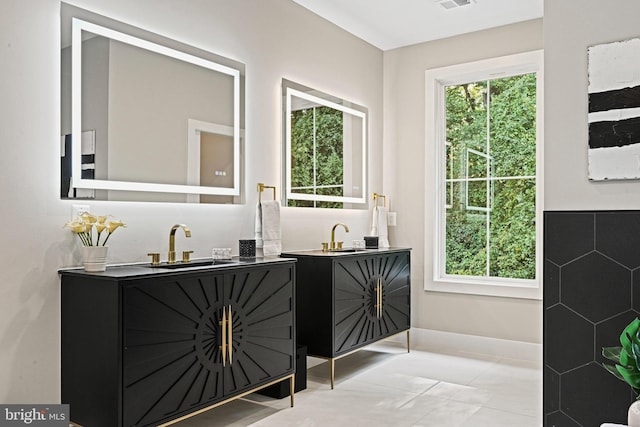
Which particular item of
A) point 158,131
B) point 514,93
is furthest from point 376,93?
point 158,131

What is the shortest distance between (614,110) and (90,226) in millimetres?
2385

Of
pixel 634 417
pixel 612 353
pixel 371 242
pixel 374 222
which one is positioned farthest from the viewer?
pixel 374 222

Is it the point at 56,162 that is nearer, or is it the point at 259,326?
the point at 56,162

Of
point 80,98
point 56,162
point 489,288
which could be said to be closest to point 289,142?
point 80,98

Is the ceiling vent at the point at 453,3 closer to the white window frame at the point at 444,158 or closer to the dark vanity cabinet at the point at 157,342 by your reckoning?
the white window frame at the point at 444,158

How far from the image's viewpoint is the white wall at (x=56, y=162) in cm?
224

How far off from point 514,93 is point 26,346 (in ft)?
12.7

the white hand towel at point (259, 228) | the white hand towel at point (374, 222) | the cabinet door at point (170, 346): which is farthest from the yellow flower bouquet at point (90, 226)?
the white hand towel at point (374, 222)

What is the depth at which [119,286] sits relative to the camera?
213 centimetres

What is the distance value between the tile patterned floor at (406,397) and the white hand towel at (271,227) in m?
0.91

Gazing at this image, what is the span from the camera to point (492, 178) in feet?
14.6

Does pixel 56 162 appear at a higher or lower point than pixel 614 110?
lower

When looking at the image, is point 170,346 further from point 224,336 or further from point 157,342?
point 224,336

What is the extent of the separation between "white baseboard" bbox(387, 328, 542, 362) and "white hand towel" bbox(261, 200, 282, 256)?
5.55ft
